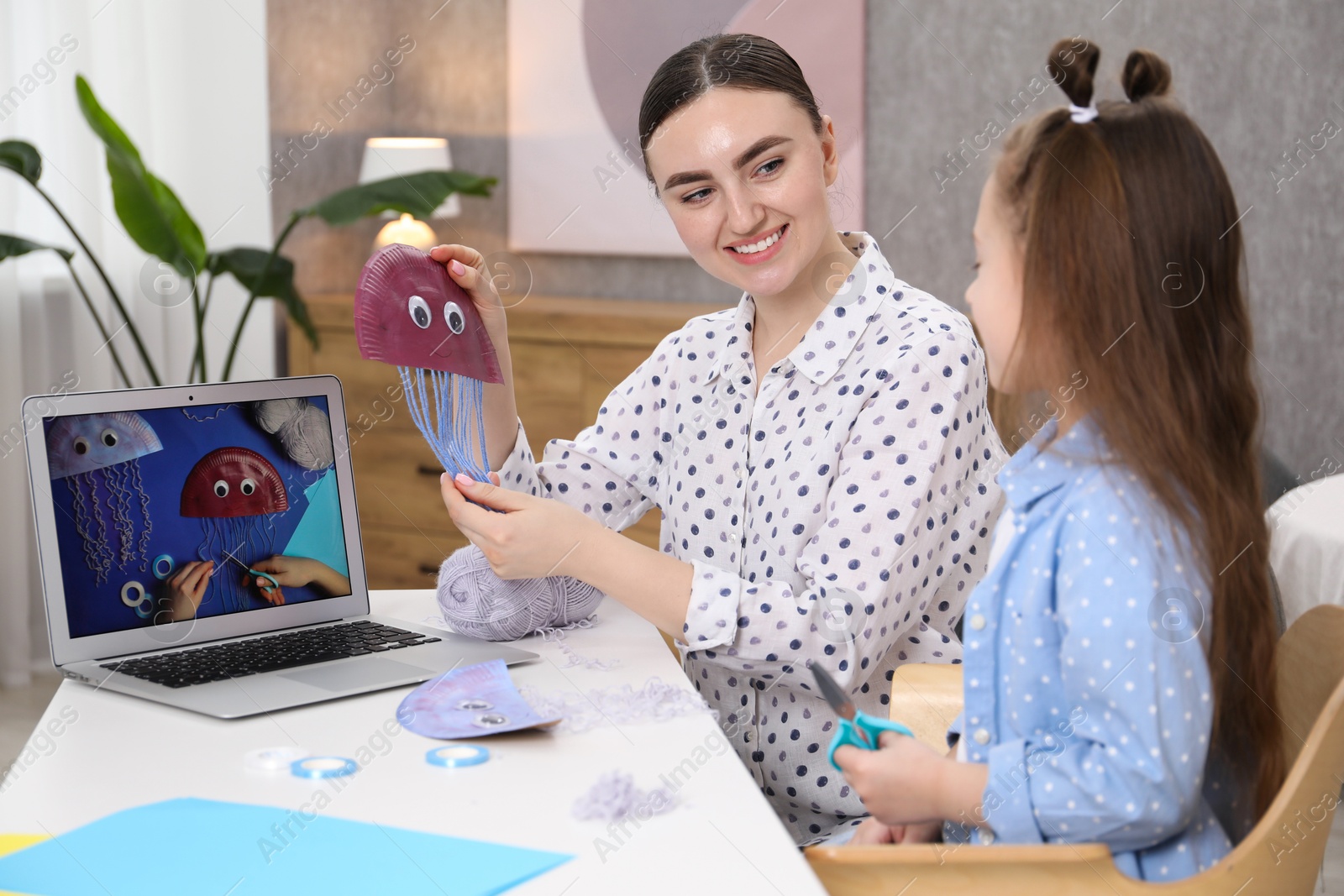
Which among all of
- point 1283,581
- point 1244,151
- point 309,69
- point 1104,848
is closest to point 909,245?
point 1244,151

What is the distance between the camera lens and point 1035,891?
2.57 feet

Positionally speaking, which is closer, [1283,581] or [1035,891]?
[1035,891]

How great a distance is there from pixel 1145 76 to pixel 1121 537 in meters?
0.34

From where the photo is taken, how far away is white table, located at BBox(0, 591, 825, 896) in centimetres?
76

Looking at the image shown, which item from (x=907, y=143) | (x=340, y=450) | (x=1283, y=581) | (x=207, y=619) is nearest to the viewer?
(x=207, y=619)

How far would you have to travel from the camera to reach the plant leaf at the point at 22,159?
96.7 inches

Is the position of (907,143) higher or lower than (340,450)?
higher

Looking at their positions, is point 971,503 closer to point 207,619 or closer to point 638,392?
point 638,392

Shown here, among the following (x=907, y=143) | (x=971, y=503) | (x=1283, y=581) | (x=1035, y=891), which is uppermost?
(x=907, y=143)

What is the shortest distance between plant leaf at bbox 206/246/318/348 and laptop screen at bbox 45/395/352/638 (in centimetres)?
174

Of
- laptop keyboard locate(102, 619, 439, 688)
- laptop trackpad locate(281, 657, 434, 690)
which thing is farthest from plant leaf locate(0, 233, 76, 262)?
laptop trackpad locate(281, 657, 434, 690)

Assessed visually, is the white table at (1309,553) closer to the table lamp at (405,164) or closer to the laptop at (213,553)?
the laptop at (213,553)

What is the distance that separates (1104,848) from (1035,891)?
54 mm

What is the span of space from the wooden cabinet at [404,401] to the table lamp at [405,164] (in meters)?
0.25
